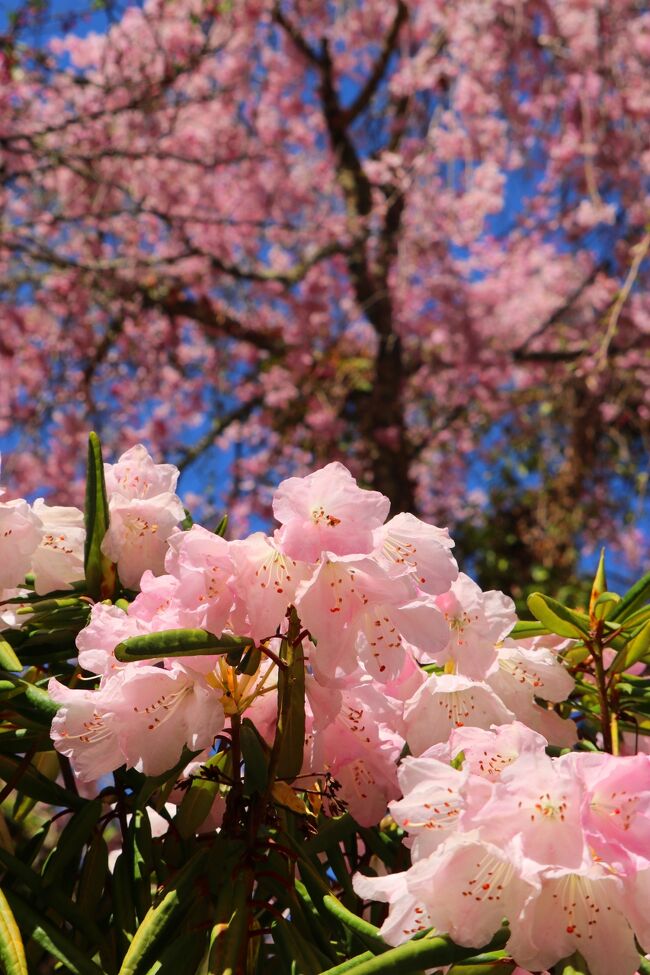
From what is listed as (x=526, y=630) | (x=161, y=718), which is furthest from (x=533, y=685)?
(x=161, y=718)

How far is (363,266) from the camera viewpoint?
5445mm

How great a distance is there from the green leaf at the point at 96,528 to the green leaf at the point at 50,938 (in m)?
0.22

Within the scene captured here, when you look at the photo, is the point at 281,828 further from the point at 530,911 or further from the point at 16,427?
the point at 16,427

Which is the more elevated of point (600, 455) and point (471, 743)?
point (600, 455)

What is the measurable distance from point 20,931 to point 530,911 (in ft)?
0.93

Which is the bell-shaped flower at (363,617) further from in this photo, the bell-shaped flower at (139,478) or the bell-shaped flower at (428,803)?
the bell-shaped flower at (139,478)

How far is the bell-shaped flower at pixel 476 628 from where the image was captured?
674 millimetres

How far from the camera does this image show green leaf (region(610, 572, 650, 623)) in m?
0.65

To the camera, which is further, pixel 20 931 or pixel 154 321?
pixel 154 321

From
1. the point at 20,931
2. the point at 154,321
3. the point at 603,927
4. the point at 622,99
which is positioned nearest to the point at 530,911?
the point at 603,927

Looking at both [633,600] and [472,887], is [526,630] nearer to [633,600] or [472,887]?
[633,600]

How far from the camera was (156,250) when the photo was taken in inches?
253

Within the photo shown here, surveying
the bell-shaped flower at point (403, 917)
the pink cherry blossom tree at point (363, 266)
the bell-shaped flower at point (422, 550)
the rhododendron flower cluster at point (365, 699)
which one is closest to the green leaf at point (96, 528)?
the rhododendron flower cluster at point (365, 699)

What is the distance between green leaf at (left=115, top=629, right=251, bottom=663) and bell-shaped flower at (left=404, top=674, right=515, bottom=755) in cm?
15
